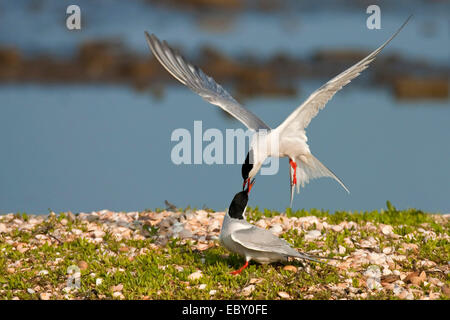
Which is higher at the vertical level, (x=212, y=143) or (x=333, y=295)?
(x=212, y=143)

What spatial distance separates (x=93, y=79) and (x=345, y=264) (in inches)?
333

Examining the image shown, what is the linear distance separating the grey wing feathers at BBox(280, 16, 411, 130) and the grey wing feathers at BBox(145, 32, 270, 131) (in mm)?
315

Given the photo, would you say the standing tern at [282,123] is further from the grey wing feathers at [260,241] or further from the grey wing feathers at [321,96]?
the grey wing feathers at [260,241]

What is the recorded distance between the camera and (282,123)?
6.29 meters

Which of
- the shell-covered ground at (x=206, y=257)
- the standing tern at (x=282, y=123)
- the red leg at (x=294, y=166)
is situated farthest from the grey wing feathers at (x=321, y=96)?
the shell-covered ground at (x=206, y=257)

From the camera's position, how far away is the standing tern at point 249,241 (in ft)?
17.8

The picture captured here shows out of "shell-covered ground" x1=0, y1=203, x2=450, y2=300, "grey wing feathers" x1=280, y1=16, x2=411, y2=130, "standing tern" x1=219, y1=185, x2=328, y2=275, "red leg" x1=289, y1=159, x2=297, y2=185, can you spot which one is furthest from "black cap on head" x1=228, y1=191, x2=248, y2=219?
"red leg" x1=289, y1=159, x2=297, y2=185

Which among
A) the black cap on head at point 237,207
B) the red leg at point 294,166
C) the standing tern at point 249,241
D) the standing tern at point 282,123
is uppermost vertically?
the standing tern at point 282,123

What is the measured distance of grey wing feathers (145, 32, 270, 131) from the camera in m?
6.52

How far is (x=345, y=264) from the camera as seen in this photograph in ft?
19.4

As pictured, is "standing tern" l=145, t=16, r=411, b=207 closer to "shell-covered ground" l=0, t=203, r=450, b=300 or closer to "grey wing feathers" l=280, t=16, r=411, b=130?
"grey wing feathers" l=280, t=16, r=411, b=130
